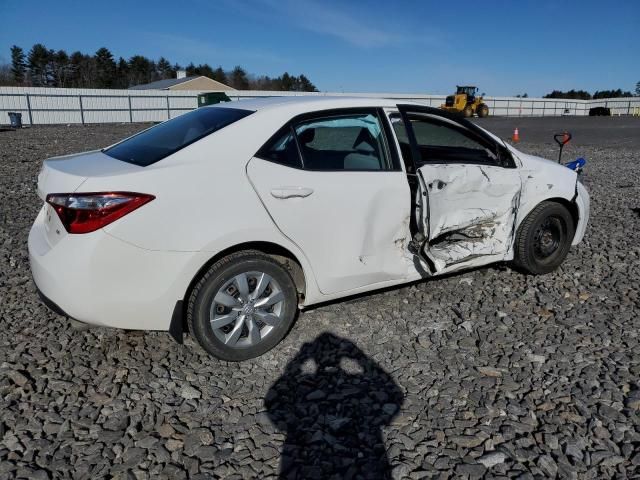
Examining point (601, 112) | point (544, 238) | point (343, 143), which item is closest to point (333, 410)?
point (343, 143)

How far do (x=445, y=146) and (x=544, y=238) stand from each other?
49.9 inches

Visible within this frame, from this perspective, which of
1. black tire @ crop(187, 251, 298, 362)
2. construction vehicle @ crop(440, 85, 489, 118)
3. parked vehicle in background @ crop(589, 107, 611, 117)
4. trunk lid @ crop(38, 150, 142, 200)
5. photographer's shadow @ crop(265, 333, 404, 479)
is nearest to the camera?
photographer's shadow @ crop(265, 333, 404, 479)

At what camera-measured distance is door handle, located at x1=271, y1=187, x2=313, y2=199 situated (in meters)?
3.10

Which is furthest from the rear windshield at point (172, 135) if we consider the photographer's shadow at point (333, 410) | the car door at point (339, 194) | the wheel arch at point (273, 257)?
the photographer's shadow at point (333, 410)

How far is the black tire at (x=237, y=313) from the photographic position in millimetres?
2990

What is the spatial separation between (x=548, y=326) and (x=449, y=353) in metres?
0.95

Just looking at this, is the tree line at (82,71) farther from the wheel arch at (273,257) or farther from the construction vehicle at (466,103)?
the wheel arch at (273,257)

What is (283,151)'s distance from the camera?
322 centimetres

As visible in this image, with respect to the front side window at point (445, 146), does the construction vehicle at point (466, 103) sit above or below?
above

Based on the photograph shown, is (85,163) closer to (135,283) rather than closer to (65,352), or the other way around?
(135,283)

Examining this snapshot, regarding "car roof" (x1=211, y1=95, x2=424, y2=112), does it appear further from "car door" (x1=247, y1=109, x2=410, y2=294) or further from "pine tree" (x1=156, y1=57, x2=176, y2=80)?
"pine tree" (x1=156, y1=57, x2=176, y2=80)

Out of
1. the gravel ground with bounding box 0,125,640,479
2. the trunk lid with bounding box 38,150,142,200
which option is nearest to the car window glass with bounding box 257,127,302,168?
the trunk lid with bounding box 38,150,142,200

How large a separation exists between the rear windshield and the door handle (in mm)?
568

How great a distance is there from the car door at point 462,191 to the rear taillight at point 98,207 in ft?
6.59
